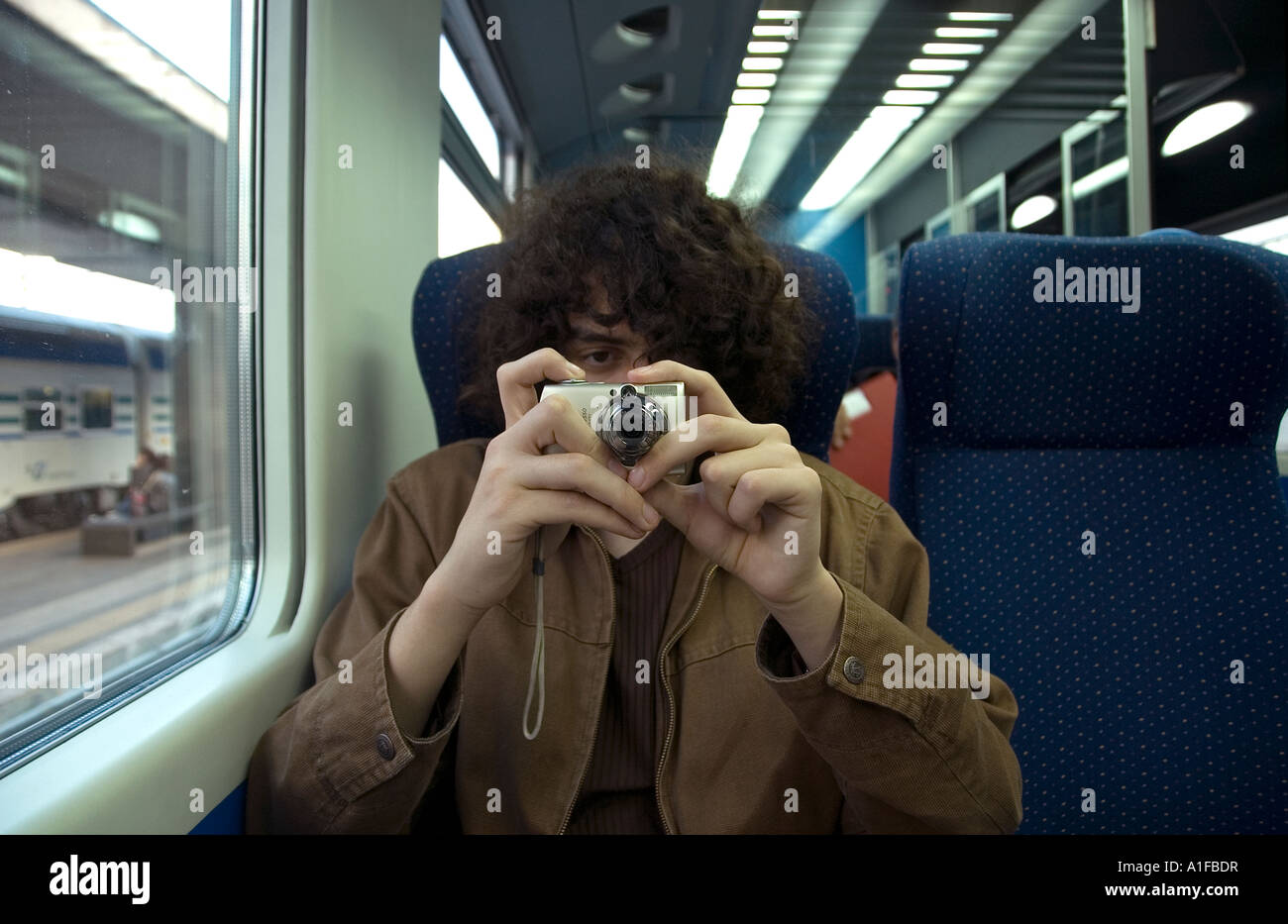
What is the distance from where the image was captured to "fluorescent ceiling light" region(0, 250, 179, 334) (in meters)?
0.75

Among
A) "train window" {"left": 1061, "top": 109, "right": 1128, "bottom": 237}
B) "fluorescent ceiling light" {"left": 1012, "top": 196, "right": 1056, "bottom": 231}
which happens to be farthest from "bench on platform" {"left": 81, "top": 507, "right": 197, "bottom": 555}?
"fluorescent ceiling light" {"left": 1012, "top": 196, "right": 1056, "bottom": 231}

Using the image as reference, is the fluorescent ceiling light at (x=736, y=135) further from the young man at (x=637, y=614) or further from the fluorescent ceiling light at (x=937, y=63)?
the young man at (x=637, y=614)

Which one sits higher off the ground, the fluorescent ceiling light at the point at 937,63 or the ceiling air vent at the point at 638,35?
the fluorescent ceiling light at the point at 937,63

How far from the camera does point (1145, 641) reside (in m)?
1.16

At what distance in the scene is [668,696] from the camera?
0.94 metres

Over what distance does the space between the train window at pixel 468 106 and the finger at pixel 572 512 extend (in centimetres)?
142

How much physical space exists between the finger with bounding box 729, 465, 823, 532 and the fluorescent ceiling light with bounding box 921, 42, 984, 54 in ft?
11.0

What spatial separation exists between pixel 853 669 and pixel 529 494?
36cm

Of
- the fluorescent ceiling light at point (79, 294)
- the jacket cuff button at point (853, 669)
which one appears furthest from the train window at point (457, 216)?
the jacket cuff button at point (853, 669)

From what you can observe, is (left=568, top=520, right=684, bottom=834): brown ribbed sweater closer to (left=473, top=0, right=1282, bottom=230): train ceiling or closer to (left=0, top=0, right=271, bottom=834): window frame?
(left=0, top=0, right=271, bottom=834): window frame

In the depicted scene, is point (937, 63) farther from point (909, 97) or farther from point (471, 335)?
point (471, 335)

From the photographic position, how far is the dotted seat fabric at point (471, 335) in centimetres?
120

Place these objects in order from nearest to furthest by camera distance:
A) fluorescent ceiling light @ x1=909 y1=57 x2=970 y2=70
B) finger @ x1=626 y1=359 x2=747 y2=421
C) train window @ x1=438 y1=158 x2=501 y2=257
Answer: finger @ x1=626 y1=359 x2=747 y2=421 < train window @ x1=438 y1=158 x2=501 y2=257 < fluorescent ceiling light @ x1=909 y1=57 x2=970 y2=70
